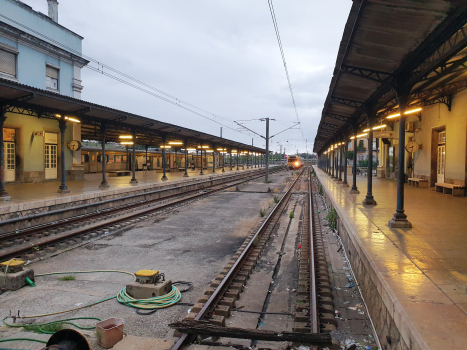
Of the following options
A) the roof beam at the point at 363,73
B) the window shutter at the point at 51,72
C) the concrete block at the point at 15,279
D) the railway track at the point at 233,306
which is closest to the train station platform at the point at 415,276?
the railway track at the point at 233,306

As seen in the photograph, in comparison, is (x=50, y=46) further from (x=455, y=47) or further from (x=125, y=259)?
(x=455, y=47)

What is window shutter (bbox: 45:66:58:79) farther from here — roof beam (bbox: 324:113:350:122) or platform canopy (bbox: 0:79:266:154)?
roof beam (bbox: 324:113:350:122)

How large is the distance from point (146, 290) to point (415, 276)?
3703 millimetres

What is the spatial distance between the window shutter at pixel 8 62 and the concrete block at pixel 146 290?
17.7m

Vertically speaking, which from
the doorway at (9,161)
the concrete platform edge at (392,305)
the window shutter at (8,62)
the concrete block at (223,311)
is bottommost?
the concrete block at (223,311)

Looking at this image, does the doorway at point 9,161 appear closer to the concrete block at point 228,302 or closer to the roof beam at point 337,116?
the roof beam at point 337,116

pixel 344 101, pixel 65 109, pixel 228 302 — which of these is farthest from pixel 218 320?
pixel 65 109

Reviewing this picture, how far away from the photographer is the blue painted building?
17125 mm

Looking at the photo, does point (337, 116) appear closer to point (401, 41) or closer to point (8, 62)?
point (401, 41)

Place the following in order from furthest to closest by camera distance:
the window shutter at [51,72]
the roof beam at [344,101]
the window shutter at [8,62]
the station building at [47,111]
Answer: the window shutter at [51,72]
the window shutter at [8,62]
the station building at [47,111]
the roof beam at [344,101]

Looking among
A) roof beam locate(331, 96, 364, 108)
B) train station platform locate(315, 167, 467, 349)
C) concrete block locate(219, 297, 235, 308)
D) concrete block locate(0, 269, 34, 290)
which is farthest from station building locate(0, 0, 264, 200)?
train station platform locate(315, 167, 467, 349)

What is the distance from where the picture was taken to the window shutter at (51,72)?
20.1 m

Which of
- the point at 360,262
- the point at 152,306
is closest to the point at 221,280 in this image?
the point at 152,306

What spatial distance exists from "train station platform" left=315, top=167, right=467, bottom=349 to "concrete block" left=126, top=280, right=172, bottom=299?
296cm
